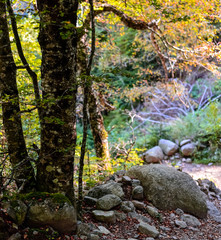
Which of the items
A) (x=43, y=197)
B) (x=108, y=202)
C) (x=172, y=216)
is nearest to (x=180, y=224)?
(x=172, y=216)

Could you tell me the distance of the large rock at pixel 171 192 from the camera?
379 centimetres

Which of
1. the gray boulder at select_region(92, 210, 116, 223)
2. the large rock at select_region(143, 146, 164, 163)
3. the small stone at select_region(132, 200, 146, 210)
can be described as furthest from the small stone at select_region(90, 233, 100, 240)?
the large rock at select_region(143, 146, 164, 163)

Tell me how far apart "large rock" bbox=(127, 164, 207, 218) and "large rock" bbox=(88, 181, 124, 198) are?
21.4 inches

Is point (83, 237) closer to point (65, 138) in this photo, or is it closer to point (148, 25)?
point (65, 138)

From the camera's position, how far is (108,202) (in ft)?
10.4

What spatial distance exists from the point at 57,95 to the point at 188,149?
28.9 ft

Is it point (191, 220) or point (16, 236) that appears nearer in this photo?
point (16, 236)

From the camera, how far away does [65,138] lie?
8.13 ft

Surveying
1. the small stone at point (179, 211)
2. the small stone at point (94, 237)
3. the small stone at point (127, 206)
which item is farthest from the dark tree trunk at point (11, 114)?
the small stone at point (179, 211)

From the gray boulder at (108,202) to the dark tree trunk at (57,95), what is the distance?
681mm

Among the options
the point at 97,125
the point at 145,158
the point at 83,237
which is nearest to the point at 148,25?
the point at 97,125

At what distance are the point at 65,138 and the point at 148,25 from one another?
373cm

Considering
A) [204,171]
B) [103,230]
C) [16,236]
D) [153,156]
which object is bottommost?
[204,171]

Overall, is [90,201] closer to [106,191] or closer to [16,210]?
[106,191]
